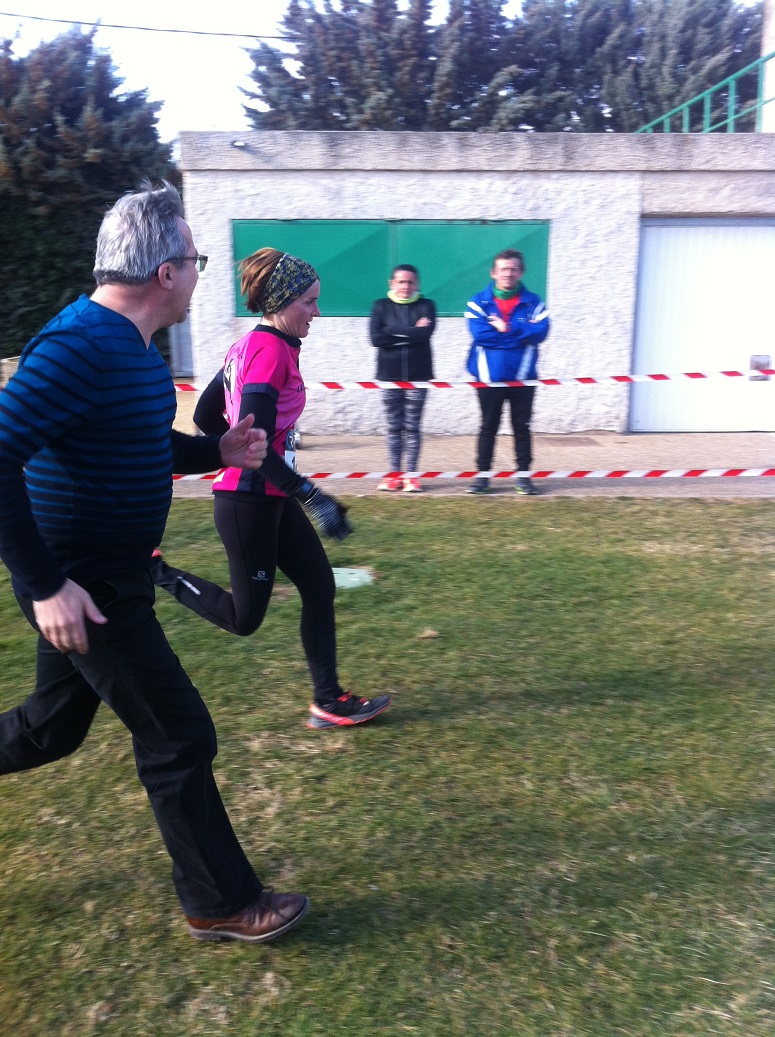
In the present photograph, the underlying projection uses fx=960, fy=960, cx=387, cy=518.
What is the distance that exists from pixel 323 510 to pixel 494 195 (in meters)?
7.96

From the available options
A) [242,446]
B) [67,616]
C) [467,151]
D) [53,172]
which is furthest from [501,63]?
[67,616]

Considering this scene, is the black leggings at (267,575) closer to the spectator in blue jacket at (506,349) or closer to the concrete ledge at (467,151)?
the spectator in blue jacket at (506,349)

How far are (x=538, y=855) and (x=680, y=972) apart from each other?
1.90ft

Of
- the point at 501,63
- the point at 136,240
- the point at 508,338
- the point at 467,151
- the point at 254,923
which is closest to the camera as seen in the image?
the point at 136,240

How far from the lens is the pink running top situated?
3.25 meters

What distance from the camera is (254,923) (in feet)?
8.15

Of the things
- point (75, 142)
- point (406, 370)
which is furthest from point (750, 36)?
point (406, 370)

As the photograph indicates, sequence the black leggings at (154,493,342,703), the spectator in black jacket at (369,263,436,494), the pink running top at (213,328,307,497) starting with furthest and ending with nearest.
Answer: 1. the spectator in black jacket at (369,263,436,494)
2. the black leggings at (154,493,342,703)
3. the pink running top at (213,328,307,497)

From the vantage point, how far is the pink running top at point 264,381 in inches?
128

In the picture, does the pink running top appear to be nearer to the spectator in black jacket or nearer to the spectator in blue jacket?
the spectator in black jacket

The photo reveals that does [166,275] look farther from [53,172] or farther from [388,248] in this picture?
[53,172]

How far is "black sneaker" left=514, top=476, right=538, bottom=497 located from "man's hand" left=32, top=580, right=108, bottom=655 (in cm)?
602

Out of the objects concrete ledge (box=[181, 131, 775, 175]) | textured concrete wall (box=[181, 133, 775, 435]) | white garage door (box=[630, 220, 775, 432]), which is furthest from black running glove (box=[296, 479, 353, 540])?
white garage door (box=[630, 220, 775, 432])

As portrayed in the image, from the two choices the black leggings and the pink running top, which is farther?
the black leggings
